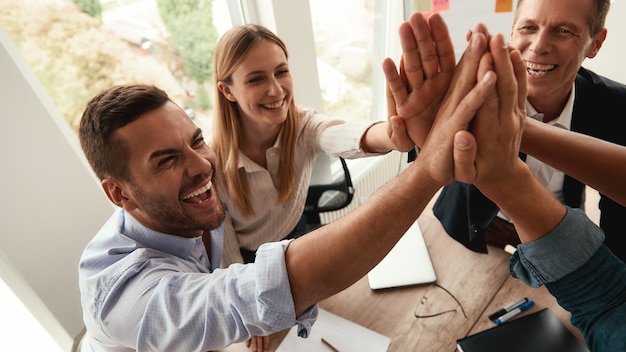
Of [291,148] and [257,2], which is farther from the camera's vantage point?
[257,2]

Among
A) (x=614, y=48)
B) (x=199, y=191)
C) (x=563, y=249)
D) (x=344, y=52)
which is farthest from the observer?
(x=344, y=52)

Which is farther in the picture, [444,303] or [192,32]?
[192,32]

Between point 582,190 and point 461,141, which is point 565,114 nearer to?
point 582,190

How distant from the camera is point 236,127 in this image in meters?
1.53

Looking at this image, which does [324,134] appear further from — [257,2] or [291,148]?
[257,2]

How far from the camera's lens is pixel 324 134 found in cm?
151

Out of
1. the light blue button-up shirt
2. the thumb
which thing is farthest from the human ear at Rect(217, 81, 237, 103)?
the thumb

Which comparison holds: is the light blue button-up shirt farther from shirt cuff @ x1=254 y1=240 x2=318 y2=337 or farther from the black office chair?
the black office chair

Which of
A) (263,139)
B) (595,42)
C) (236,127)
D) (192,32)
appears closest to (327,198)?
(263,139)

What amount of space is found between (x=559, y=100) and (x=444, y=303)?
99 cm

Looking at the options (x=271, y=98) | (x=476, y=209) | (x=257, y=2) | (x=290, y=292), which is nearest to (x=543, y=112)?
(x=476, y=209)

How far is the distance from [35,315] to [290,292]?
1263 millimetres

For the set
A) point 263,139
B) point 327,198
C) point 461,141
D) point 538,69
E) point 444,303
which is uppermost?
point 461,141

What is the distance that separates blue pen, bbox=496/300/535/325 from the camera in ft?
3.03
